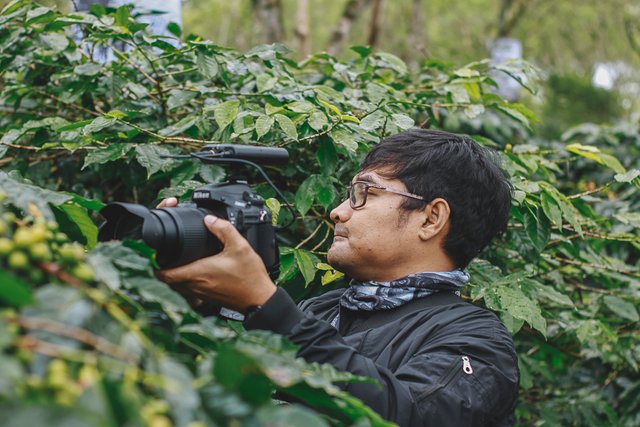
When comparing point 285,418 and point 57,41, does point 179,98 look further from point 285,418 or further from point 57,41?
point 285,418

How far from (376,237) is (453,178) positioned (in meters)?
0.33

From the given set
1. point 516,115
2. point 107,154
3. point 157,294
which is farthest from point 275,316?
point 516,115

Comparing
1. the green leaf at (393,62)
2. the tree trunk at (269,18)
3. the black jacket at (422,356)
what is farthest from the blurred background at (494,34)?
the black jacket at (422,356)

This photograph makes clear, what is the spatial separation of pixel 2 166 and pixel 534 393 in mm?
2541

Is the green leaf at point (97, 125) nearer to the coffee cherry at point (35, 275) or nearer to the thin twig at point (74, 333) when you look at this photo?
the coffee cherry at point (35, 275)

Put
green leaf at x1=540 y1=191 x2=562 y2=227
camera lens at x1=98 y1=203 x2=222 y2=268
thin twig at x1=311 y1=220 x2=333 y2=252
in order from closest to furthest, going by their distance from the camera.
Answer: camera lens at x1=98 y1=203 x2=222 y2=268 → green leaf at x1=540 y1=191 x2=562 y2=227 → thin twig at x1=311 y1=220 x2=333 y2=252

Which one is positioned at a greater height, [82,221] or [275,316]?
[82,221]

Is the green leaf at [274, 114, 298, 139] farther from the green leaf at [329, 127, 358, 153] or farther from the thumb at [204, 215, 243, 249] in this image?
the thumb at [204, 215, 243, 249]

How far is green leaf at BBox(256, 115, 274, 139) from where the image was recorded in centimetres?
237

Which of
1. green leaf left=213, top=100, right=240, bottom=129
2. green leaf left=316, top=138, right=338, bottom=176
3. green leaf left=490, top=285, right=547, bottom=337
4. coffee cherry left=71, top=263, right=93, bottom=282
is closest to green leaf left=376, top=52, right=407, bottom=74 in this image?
green leaf left=316, top=138, right=338, bottom=176

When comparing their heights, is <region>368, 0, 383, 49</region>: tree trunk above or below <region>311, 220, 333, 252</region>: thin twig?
below

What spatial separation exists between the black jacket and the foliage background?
0.58 ft

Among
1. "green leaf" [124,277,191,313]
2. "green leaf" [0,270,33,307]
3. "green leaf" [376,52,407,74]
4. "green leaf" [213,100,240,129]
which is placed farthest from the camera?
"green leaf" [376,52,407,74]

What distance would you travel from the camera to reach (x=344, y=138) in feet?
8.10
